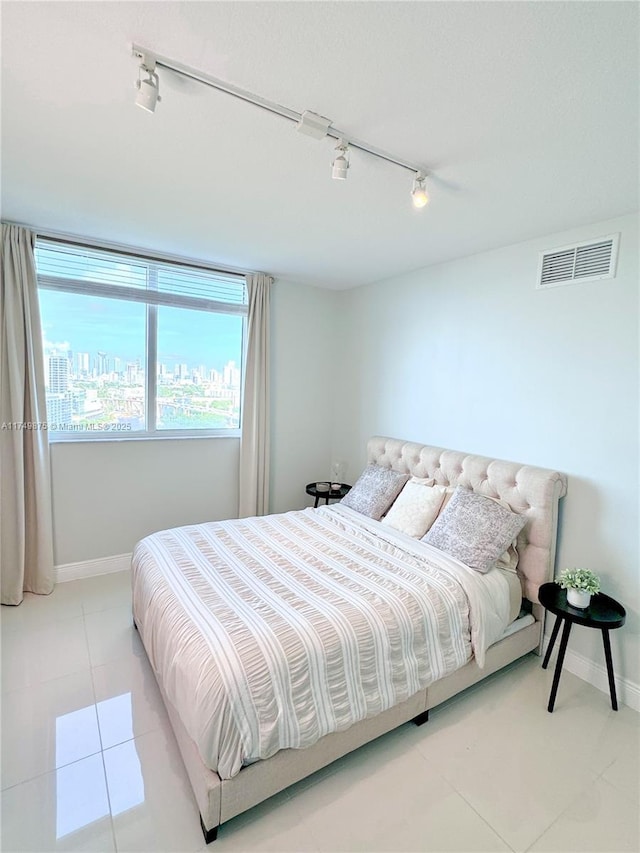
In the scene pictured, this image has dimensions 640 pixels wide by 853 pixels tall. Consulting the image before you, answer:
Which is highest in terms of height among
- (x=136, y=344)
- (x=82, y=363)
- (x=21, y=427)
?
(x=136, y=344)

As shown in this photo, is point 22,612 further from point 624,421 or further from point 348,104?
point 624,421

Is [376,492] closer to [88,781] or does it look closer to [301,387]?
[301,387]

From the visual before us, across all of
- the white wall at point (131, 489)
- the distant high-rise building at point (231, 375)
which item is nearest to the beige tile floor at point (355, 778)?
the white wall at point (131, 489)

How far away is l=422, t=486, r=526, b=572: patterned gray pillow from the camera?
7.32 feet

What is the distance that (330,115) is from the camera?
4.61 ft

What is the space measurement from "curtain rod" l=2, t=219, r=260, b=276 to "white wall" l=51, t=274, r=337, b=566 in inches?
20.2

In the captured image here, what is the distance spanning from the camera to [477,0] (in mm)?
962

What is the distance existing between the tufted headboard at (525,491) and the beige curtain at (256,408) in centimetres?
163

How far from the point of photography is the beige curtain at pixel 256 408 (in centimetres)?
358

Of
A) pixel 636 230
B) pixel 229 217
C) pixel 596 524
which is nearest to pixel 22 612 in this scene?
pixel 229 217

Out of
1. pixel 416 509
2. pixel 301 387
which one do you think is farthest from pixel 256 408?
pixel 416 509

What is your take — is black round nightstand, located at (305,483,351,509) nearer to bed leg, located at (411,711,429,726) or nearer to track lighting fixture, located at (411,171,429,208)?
bed leg, located at (411,711,429,726)

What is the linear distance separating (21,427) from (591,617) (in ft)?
11.9

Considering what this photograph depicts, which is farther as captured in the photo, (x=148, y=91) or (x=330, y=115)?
(x=330, y=115)
